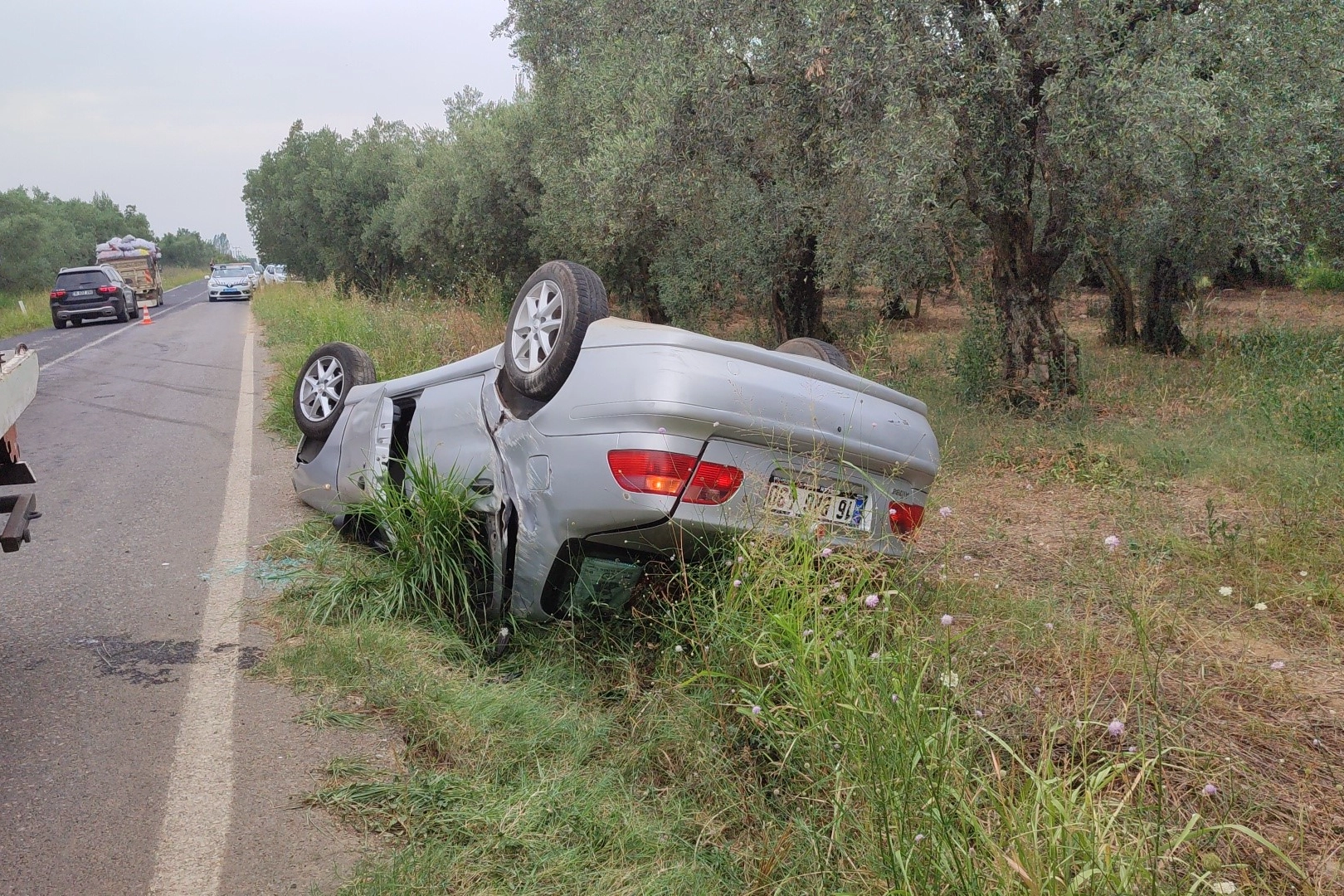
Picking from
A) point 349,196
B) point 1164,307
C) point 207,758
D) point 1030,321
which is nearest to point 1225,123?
point 1030,321

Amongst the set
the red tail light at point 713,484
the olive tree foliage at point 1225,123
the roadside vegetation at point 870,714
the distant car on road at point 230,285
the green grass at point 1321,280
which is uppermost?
the olive tree foliage at point 1225,123

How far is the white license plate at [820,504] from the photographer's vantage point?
3.95 meters

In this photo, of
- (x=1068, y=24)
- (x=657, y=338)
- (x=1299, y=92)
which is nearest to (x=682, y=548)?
(x=657, y=338)

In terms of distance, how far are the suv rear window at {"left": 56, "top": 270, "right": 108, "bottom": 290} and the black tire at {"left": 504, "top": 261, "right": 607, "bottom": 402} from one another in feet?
94.7

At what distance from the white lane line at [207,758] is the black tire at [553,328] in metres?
1.74

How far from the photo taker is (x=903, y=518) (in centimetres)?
436

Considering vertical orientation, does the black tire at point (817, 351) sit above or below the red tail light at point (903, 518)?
above

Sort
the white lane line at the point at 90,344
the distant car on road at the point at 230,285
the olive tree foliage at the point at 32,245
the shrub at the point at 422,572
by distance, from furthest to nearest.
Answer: the olive tree foliage at the point at 32,245 < the distant car on road at the point at 230,285 < the white lane line at the point at 90,344 < the shrub at the point at 422,572

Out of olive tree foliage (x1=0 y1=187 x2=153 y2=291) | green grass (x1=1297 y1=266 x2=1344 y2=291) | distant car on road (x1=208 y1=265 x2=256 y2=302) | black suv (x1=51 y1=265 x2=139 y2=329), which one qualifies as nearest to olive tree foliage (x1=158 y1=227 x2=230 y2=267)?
olive tree foliage (x1=0 y1=187 x2=153 y2=291)

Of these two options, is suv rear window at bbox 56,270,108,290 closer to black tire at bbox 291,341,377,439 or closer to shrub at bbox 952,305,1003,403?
black tire at bbox 291,341,377,439

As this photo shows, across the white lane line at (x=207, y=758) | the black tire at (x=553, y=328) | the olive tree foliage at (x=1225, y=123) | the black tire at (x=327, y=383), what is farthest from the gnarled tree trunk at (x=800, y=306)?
the white lane line at (x=207, y=758)

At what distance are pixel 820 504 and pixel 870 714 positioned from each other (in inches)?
48.8

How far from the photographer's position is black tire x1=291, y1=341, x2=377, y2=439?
6570mm

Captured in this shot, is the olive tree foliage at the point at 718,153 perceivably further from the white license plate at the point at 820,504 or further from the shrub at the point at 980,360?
the white license plate at the point at 820,504
